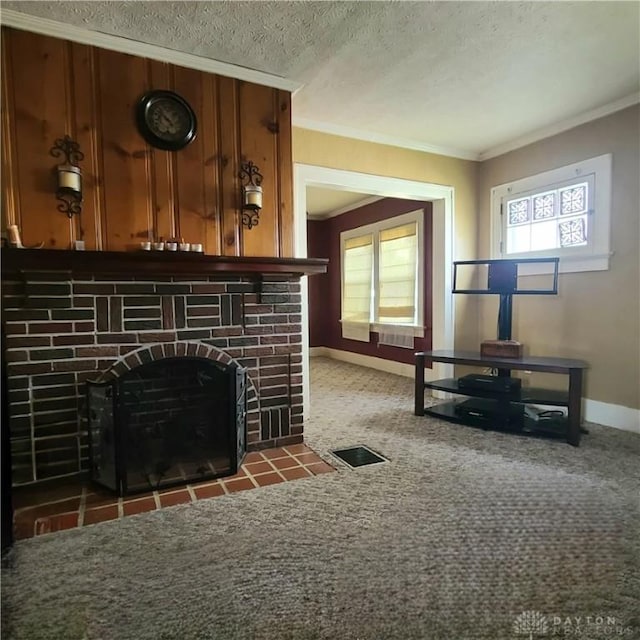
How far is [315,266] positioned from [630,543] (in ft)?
6.49

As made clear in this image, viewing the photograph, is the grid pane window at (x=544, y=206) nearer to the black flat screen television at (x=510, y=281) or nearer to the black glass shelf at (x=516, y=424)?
the black flat screen television at (x=510, y=281)

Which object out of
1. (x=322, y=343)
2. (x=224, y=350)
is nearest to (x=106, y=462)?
(x=224, y=350)

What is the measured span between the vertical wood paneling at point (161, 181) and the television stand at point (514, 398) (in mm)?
2168

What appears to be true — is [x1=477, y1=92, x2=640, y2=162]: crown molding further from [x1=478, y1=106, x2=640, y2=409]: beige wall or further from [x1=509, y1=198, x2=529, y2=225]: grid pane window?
[x1=509, y1=198, x2=529, y2=225]: grid pane window

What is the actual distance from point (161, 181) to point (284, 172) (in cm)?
79

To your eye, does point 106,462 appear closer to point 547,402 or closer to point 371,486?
point 371,486

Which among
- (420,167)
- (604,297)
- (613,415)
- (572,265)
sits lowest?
(613,415)

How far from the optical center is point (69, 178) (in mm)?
2096

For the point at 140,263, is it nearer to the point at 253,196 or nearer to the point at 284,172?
the point at 253,196

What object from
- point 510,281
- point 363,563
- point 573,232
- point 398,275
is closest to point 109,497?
point 363,563

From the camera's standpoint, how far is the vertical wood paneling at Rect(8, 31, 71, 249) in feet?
6.88

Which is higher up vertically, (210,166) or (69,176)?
(210,166)

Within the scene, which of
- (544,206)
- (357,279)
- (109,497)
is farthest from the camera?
(357,279)

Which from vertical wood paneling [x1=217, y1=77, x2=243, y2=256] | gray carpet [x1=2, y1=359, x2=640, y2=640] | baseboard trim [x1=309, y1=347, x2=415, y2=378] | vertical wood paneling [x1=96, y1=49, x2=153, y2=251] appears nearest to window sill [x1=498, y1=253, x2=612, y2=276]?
gray carpet [x1=2, y1=359, x2=640, y2=640]
